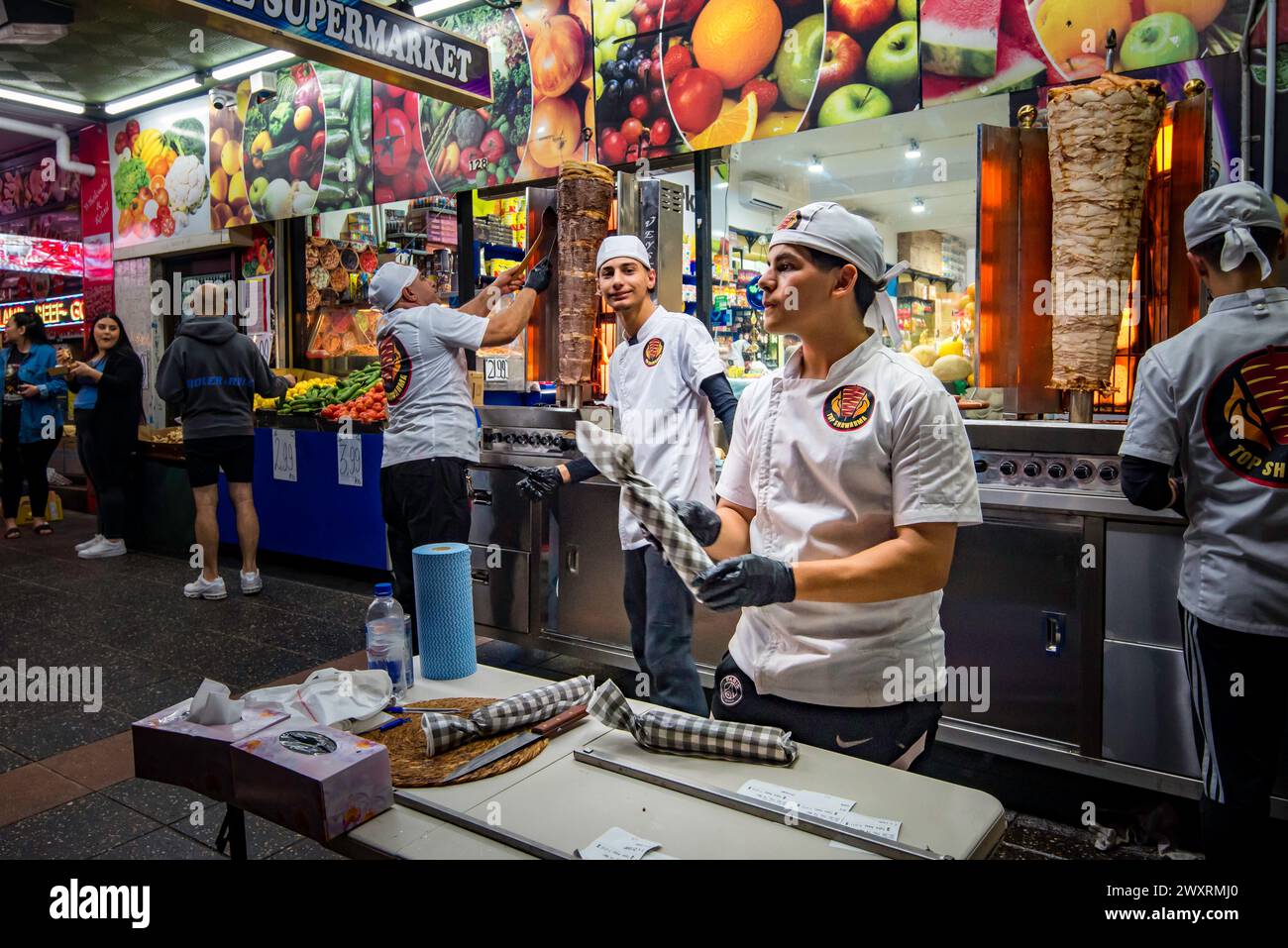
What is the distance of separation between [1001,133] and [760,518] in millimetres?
2161

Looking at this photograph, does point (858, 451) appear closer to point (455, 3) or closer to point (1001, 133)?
point (1001, 133)

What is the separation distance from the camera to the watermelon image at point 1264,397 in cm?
204

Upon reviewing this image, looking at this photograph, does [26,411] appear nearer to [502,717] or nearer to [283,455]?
[283,455]

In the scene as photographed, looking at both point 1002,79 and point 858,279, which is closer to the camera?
point 858,279

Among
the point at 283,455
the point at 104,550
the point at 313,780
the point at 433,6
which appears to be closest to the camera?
the point at 313,780

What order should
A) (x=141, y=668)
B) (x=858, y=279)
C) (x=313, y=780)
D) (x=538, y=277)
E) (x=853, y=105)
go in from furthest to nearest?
(x=853, y=105), (x=141, y=668), (x=538, y=277), (x=858, y=279), (x=313, y=780)

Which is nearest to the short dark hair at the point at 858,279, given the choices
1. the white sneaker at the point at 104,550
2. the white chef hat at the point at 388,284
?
the white chef hat at the point at 388,284

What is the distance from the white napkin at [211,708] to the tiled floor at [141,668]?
Result: 1392mm

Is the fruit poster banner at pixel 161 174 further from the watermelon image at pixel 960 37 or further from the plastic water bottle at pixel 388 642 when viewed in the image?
the plastic water bottle at pixel 388 642

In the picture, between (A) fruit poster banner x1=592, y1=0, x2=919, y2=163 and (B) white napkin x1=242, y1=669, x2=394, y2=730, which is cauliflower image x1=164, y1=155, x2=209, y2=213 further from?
(B) white napkin x1=242, y1=669, x2=394, y2=730

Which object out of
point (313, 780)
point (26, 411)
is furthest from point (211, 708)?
point (26, 411)

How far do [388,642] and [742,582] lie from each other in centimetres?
80

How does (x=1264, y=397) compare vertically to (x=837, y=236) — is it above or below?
below

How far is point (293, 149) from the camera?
7.51m
